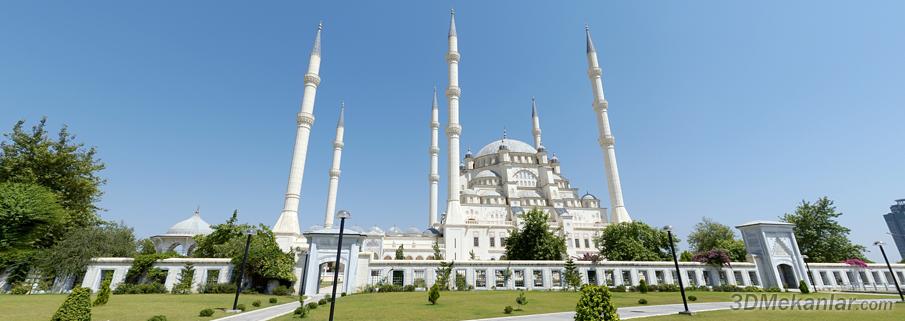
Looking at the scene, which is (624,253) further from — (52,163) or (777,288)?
(52,163)

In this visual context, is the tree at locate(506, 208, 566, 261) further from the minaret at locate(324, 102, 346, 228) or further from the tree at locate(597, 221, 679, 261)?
the minaret at locate(324, 102, 346, 228)

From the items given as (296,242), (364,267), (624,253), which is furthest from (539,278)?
(296,242)

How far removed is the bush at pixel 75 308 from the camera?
7.52 m

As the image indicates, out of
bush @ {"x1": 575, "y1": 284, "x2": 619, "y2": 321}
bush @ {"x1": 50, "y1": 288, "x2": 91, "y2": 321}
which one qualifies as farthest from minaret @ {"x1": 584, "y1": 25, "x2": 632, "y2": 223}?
bush @ {"x1": 50, "y1": 288, "x2": 91, "y2": 321}

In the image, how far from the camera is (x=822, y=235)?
1328 inches

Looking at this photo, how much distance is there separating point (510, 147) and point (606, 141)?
20850mm

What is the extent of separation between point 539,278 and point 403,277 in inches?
386

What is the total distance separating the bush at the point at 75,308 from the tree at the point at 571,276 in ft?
77.6

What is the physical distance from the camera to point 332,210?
4909 centimetres

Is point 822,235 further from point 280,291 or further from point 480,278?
point 280,291

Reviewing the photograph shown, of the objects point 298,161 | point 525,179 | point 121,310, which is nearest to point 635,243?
point 525,179

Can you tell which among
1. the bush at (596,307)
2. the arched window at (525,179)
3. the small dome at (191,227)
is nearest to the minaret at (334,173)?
the small dome at (191,227)

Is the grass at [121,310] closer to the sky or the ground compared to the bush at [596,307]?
closer to the ground

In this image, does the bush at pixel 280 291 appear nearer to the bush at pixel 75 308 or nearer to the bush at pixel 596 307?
the bush at pixel 75 308
